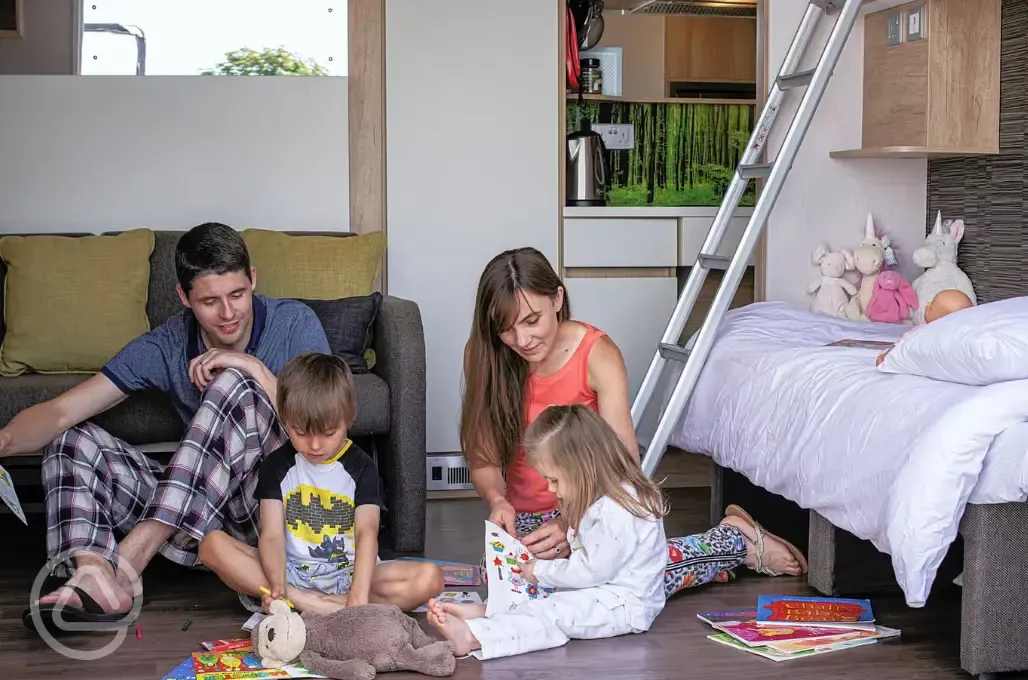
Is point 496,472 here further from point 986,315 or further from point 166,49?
point 166,49

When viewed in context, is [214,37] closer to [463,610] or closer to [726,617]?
[463,610]

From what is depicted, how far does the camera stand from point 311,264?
3330 mm

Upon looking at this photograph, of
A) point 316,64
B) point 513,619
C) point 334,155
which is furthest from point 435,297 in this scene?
point 513,619

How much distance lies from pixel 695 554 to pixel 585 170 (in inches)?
66.3

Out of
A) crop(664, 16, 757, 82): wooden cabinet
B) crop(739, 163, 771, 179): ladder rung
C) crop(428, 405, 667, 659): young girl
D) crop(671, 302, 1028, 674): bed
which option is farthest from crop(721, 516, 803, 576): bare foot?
crop(664, 16, 757, 82): wooden cabinet

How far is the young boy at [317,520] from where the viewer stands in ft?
7.32

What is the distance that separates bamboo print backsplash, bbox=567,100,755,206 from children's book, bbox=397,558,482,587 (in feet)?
5.66

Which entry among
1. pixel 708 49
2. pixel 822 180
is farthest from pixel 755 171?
pixel 708 49

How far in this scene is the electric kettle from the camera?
3.90 metres

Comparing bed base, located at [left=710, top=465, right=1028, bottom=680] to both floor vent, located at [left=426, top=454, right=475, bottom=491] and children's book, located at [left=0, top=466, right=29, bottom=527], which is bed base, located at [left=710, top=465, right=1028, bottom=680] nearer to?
children's book, located at [left=0, top=466, right=29, bottom=527]

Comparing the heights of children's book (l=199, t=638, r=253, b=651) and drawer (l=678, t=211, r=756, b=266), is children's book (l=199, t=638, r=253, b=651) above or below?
below

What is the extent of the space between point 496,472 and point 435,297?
1.24 metres

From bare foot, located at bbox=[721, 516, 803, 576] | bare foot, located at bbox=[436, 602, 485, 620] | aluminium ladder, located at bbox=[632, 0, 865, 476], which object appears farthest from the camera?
aluminium ladder, located at bbox=[632, 0, 865, 476]

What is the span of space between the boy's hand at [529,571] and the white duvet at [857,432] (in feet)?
1.96
